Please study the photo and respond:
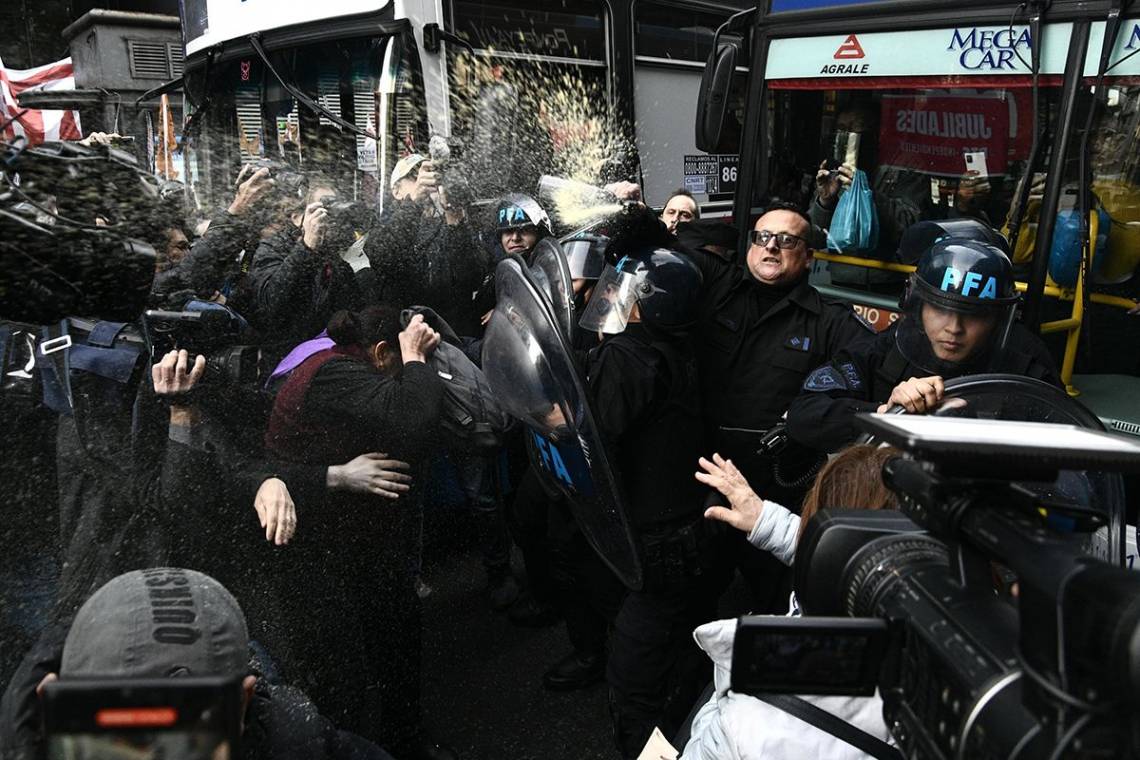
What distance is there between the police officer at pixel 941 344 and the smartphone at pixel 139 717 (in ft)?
6.03

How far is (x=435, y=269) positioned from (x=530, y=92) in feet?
6.44

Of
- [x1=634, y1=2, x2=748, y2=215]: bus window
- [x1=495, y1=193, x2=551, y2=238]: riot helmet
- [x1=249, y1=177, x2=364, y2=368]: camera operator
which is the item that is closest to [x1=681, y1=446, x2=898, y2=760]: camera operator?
[x1=249, y1=177, x2=364, y2=368]: camera operator

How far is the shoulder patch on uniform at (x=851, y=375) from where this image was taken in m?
2.62

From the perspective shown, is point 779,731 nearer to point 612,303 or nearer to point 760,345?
point 612,303

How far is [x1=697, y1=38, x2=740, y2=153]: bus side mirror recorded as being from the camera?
4.09 m

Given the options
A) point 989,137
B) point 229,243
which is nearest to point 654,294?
point 989,137

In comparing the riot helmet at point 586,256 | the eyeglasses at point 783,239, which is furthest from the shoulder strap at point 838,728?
the riot helmet at point 586,256

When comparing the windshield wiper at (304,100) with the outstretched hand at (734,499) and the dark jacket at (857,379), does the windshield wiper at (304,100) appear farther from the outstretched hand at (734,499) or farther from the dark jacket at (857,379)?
the outstretched hand at (734,499)

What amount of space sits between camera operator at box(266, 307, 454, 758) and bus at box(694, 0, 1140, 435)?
79.4 inches

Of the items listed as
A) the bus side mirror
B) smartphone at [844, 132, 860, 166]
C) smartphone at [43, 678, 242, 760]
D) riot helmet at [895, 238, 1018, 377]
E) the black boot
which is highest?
the bus side mirror

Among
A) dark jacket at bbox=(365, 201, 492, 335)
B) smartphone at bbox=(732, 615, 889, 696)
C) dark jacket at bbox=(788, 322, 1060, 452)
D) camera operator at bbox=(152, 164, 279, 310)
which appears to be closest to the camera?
smartphone at bbox=(732, 615, 889, 696)

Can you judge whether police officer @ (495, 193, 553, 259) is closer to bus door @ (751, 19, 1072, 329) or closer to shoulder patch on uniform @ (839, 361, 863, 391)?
bus door @ (751, 19, 1072, 329)

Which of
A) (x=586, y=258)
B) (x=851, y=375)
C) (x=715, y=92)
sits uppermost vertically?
(x=715, y=92)

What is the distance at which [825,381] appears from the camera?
2648 mm
